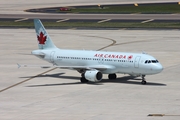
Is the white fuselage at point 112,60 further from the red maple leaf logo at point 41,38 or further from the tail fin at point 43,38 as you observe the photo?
the red maple leaf logo at point 41,38

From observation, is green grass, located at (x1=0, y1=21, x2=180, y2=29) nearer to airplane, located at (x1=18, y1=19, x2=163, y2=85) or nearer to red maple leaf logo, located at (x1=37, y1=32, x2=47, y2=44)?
red maple leaf logo, located at (x1=37, y1=32, x2=47, y2=44)

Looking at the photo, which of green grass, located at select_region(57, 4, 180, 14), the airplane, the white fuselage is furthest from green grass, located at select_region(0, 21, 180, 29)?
the white fuselage

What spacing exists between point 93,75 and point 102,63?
8.80 ft

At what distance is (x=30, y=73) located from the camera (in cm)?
7650

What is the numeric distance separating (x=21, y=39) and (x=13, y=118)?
197ft

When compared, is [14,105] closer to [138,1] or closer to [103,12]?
[103,12]

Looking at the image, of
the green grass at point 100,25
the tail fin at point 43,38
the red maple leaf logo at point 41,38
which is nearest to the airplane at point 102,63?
the tail fin at point 43,38

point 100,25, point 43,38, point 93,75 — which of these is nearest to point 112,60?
point 93,75

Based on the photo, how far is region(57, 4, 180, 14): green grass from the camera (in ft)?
497

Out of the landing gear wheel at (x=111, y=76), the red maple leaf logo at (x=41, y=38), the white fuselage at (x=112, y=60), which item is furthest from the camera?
the red maple leaf logo at (x=41, y=38)

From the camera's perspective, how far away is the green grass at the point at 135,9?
151375mm

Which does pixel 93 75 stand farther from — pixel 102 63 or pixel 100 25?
pixel 100 25

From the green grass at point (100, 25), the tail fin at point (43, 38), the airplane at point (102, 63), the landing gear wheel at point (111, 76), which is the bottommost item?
the landing gear wheel at point (111, 76)

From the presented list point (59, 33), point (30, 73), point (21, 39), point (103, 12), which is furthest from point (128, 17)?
point (30, 73)
